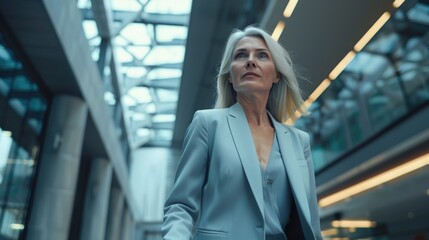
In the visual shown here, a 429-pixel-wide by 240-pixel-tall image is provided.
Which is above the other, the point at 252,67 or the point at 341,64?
the point at 341,64

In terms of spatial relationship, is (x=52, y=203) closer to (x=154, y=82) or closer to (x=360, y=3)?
(x=360, y=3)

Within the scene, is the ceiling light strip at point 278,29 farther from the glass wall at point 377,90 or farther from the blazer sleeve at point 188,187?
the glass wall at point 377,90

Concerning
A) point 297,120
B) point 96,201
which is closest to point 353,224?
point 297,120

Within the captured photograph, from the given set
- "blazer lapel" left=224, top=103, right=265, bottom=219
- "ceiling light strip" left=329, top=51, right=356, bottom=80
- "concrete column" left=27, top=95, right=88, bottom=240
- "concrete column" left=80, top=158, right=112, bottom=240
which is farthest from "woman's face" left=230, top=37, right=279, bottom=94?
"concrete column" left=80, top=158, right=112, bottom=240

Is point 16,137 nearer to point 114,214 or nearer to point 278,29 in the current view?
point 278,29

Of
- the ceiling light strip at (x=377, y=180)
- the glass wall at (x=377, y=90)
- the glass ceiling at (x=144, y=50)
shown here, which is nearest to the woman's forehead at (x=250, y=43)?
the glass wall at (x=377, y=90)

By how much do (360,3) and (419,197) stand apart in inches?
298

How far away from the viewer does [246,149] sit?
5.36 ft

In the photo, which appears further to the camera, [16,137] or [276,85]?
[16,137]

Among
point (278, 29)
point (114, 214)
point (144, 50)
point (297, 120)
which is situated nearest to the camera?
point (278, 29)

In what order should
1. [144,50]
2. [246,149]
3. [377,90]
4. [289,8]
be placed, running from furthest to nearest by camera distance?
[144,50] → [377,90] → [289,8] → [246,149]

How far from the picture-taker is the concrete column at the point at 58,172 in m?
9.35

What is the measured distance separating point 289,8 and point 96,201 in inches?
614

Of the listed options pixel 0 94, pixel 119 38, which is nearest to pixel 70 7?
pixel 0 94
